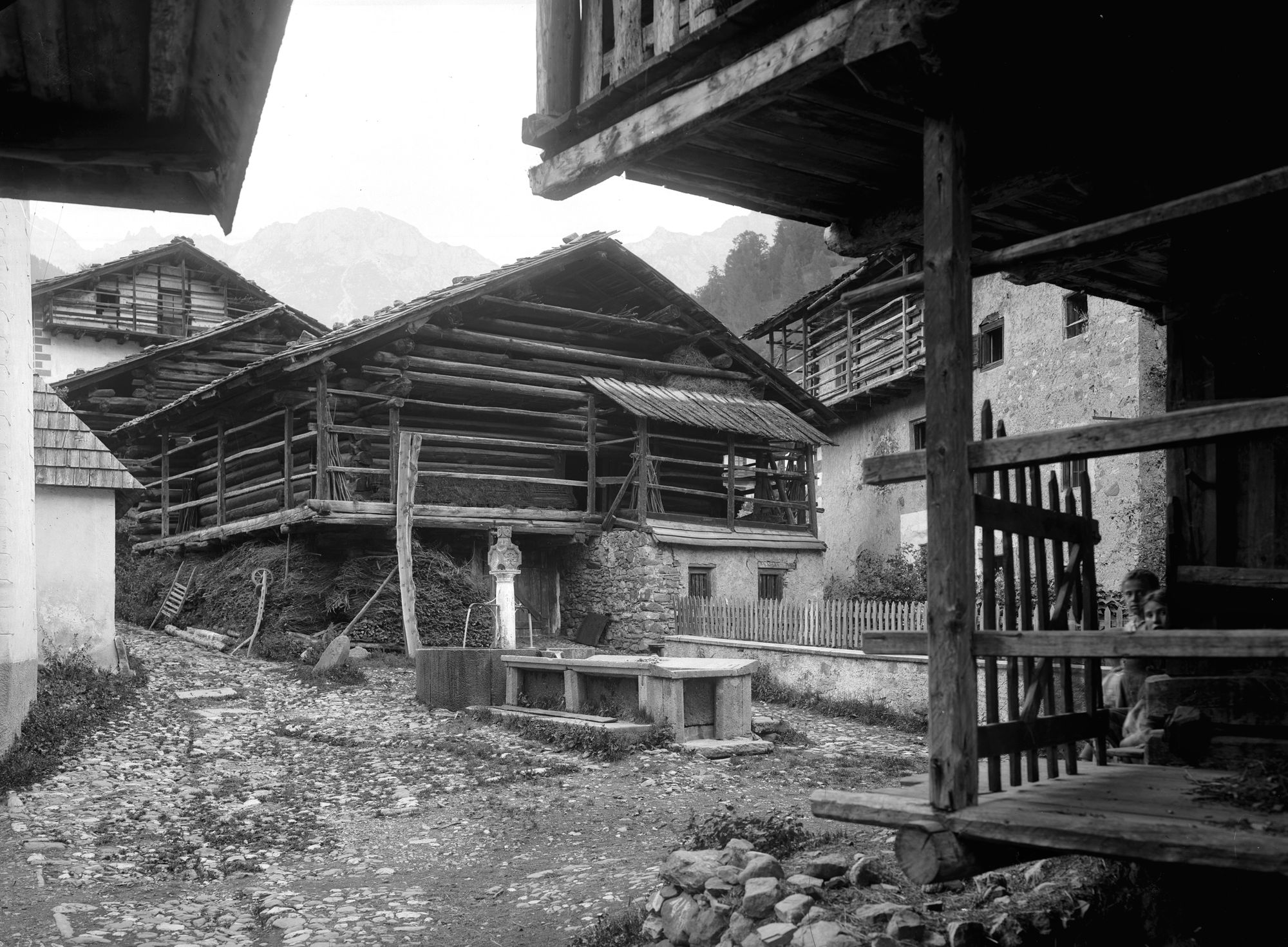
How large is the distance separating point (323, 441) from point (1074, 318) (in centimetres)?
1383

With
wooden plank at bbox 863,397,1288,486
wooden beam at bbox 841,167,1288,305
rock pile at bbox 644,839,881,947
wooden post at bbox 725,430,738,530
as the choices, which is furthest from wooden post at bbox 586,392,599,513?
wooden plank at bbox 863,397,1288,486

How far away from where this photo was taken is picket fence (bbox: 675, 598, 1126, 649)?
1451 cm

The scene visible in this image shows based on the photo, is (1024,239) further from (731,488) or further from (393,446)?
(731,488)

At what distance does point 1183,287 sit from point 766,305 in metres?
42.9

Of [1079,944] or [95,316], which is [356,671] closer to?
[1079,944]

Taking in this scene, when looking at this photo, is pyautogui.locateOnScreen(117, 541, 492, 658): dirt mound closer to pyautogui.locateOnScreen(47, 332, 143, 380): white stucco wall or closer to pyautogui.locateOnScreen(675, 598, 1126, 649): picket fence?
pyautogui.locateOnScreen(675, 598, 1126, 649): picket fence

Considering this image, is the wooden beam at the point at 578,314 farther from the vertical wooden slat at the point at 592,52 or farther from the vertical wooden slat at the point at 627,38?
the vertical wooden slat at the point at 627,38

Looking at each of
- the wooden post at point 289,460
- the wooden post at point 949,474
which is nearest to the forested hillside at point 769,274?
the wooden post at point 289,460

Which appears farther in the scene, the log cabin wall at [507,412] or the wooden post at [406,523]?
the log cabin wall at [507,412]

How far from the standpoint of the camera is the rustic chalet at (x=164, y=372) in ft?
89.0

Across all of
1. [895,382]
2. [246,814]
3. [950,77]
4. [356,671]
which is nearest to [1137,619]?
[950,77]

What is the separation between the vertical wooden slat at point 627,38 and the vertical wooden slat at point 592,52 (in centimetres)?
12

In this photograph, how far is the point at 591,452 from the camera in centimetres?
2097

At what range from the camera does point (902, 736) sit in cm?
1252
